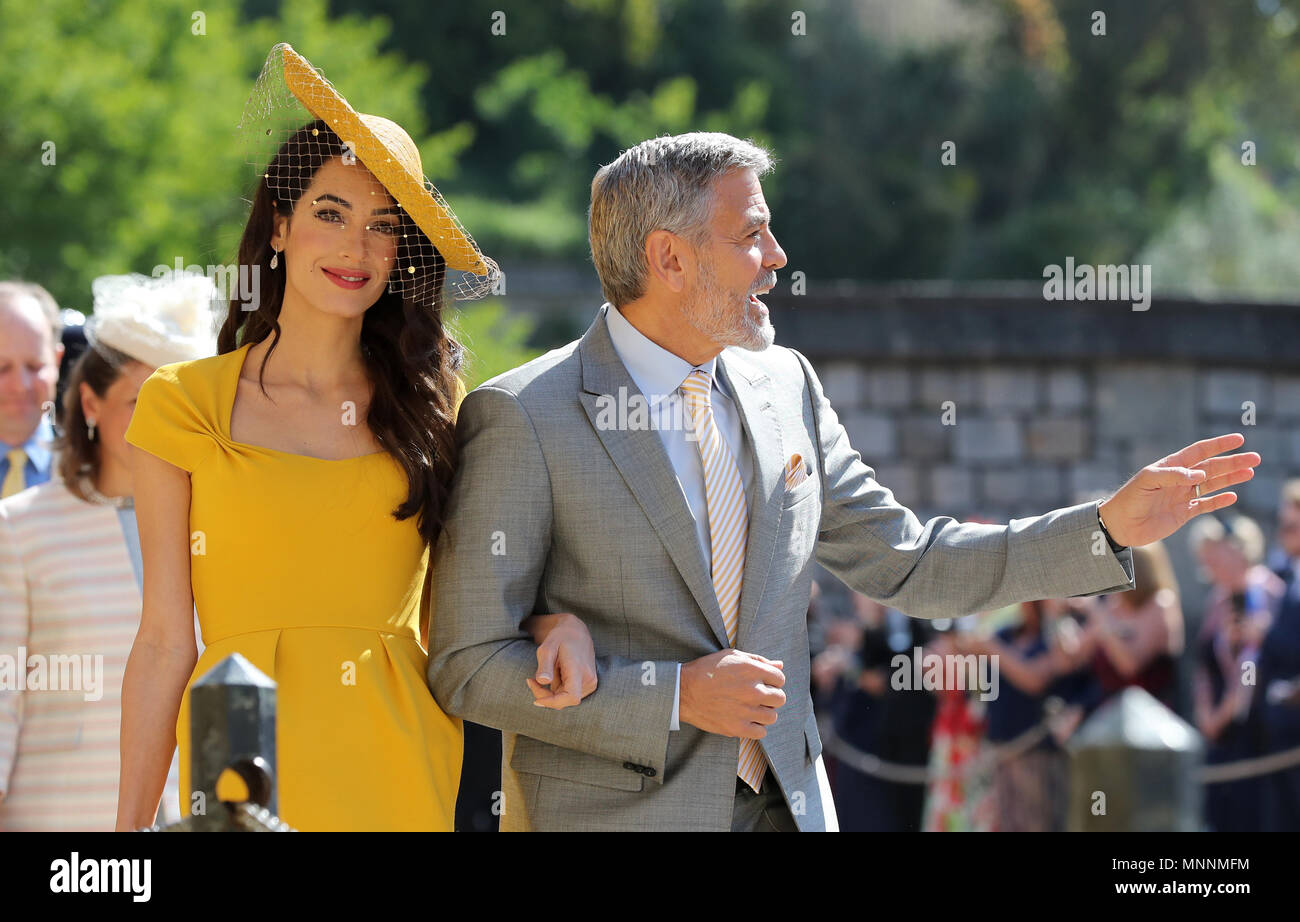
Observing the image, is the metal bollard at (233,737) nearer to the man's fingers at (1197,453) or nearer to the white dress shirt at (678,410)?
the white dress shirt at (678,410)

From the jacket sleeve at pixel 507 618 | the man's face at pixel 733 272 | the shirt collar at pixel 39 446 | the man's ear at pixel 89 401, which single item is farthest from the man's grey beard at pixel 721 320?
the shirt collar at pixel 39 446

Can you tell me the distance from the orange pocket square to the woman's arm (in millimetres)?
1146

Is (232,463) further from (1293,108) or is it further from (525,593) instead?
(1293,108)

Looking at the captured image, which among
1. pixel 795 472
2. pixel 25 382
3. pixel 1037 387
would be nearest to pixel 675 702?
pixel 795 472

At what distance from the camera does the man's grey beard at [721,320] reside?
3.37 metres

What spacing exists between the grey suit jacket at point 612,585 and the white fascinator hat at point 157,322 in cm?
133

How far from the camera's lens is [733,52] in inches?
1288

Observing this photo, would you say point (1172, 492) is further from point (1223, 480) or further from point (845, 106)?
point (845, 106)

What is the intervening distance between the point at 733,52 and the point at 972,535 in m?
30.2

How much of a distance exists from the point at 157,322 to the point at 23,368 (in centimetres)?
100

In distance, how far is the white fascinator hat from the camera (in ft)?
14.5

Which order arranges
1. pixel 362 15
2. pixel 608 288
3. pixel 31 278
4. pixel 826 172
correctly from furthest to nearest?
pixel 826 172 < pixel 362 15 < pixel 31 278 < pixel 608 288

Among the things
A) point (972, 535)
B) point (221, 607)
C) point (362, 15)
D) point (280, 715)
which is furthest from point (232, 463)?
point (362, 15)

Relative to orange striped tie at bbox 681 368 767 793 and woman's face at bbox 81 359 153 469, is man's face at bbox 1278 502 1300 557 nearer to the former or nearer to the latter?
orange striped tie at bbox 681 368 767 793
